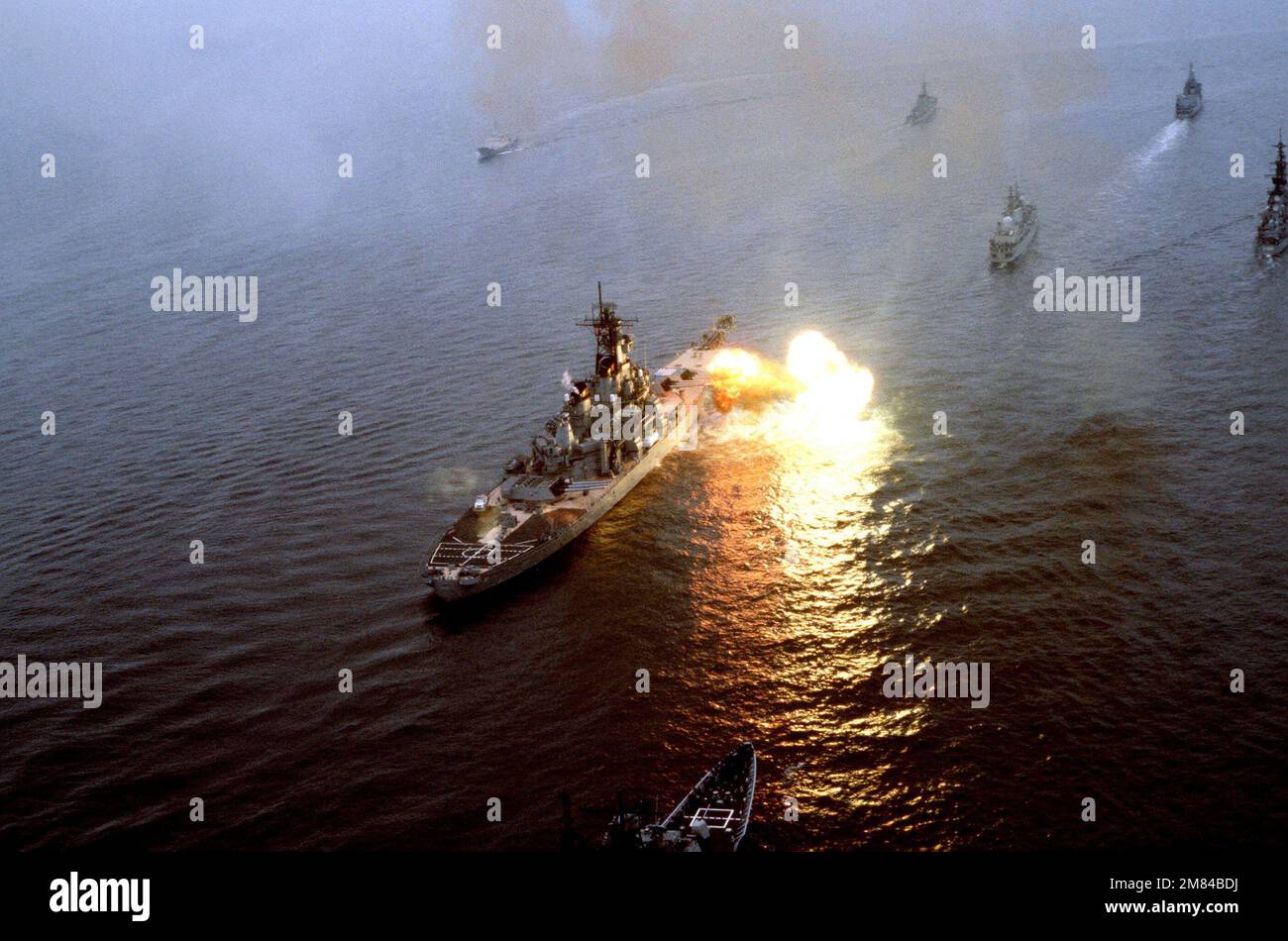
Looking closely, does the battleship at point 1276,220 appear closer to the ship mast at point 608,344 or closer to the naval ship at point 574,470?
the naval ship at point 574,470

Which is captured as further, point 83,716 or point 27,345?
point 27,345

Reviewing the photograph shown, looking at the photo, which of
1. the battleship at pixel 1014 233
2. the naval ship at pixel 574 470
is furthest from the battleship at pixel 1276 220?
the naval ship at pixel 574 470

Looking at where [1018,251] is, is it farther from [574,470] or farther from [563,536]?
→ [563,536]

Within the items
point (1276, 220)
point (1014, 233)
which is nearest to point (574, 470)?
point (1014, 233)
